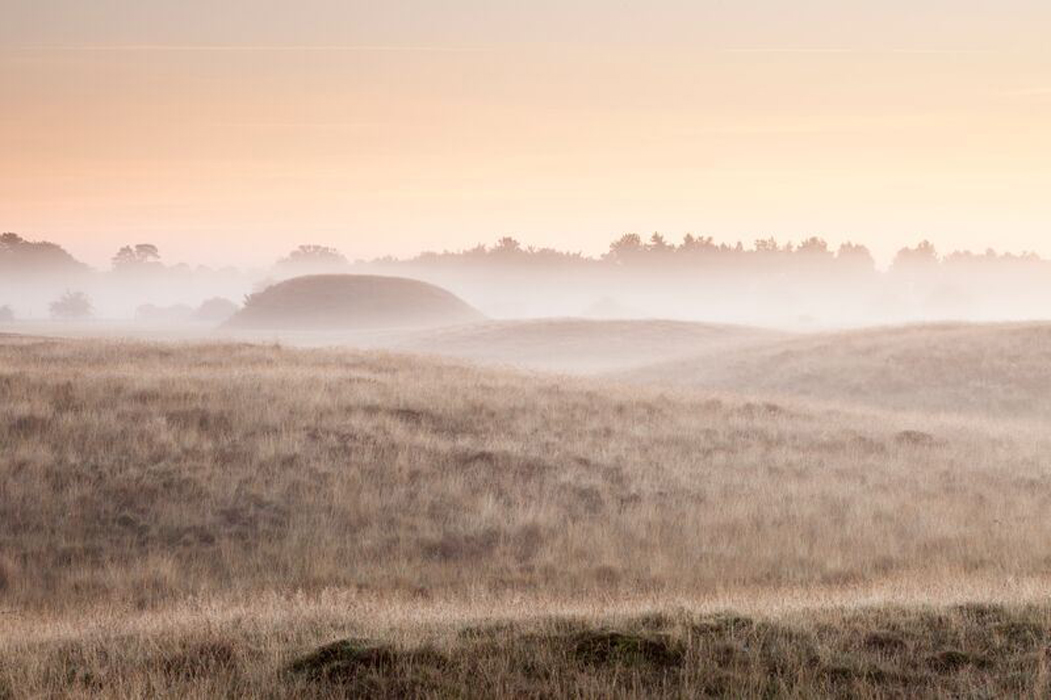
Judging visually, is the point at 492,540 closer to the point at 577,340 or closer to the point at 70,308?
the point at 577,340

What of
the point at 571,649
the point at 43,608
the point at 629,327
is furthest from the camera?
the point at 629,327

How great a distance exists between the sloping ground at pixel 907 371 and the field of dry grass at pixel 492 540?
10072mm

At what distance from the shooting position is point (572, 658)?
7.69 metres

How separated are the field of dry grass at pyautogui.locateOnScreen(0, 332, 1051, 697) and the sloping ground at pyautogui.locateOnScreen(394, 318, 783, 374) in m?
45.3

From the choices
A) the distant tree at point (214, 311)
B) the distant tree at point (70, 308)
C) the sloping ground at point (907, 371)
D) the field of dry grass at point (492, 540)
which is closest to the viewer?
the field of dry grass at point (492, 540)

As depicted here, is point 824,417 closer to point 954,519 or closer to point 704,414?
point 704,414

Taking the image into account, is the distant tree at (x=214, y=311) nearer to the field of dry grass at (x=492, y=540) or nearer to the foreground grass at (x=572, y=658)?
the field of dry grass at (x=492, y=540)

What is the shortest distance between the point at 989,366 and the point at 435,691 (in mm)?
41029

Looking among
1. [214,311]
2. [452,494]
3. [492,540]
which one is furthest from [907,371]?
[214,311]

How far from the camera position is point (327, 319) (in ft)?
454

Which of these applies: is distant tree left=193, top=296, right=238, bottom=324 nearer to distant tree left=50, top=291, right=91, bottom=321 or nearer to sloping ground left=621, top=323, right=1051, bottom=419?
distant tree left=50, top=291, right=91, bottom=321

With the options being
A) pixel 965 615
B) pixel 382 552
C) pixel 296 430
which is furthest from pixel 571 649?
pixel 296 430

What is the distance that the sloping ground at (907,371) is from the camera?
125 ft

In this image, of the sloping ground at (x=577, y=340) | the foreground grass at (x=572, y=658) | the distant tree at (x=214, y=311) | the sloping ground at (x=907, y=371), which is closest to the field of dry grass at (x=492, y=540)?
the foreground grass at (x=572, y=658)
